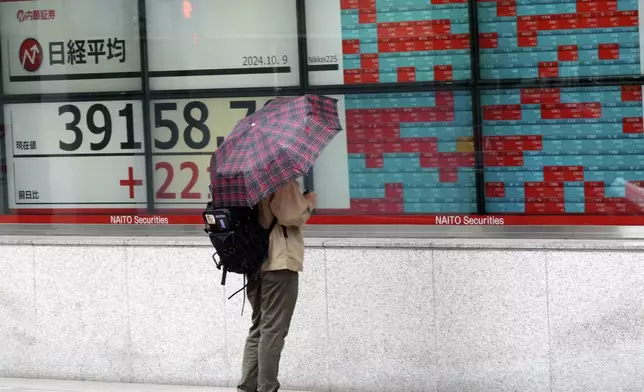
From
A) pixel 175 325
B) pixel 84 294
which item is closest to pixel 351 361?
pixel 175 325

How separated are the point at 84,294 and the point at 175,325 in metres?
0.70

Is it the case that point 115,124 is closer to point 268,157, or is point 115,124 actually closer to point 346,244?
point 346,244

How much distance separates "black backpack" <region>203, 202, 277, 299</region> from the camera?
592 cm

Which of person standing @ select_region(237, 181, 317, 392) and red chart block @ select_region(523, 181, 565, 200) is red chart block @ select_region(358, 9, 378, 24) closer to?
red chart block @ select_region(523, 181, 565, 200)

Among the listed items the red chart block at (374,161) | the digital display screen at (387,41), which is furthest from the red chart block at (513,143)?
the red chart block at (374,161)

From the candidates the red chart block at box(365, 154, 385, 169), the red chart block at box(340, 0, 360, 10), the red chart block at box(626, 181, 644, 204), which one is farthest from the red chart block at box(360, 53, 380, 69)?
the red chart block at box(626, 181, 644, 204)

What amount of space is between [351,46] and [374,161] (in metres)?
0.77

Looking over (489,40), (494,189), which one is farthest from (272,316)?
(489,40)

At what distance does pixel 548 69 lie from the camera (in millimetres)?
7160

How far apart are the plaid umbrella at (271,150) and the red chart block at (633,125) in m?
1.97

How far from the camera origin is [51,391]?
7.65m

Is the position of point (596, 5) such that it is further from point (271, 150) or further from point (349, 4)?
point (271, 150)

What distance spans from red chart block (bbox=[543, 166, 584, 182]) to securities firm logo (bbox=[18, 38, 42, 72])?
366 cm

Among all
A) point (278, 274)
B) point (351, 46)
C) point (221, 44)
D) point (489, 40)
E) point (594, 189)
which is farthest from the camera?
point (221, 44)
